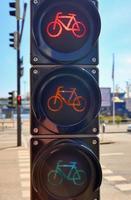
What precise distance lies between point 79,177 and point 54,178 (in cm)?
15

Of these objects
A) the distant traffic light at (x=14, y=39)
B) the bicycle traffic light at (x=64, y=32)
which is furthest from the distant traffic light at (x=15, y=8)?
the bicycle traffic light at (x=64, y=32)

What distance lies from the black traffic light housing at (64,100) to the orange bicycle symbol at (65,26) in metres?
0.21

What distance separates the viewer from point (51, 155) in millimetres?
2732

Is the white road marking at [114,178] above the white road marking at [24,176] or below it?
above

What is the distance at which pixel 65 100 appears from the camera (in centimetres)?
282

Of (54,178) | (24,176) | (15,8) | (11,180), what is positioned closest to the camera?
(54,178)

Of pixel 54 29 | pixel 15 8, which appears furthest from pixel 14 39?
pixel 54 29

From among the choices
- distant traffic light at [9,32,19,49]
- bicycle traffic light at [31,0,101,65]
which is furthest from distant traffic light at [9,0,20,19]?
bicycle traffic light at [31,0,101,65]

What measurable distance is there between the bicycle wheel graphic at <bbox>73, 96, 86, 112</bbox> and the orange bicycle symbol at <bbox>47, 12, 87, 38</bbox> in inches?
14.9

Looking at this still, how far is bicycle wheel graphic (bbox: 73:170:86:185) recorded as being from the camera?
2.76 metres

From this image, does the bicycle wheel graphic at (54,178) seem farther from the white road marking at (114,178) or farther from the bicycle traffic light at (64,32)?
the white road marking at (114,178)

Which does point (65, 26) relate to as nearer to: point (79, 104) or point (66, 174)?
point (79, 104)

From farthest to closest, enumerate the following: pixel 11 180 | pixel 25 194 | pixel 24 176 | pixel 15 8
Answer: pixel 15 8 → pixel 24 176 → pixel 11 180 → pixel 25 194

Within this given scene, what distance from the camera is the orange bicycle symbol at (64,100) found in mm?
2818
